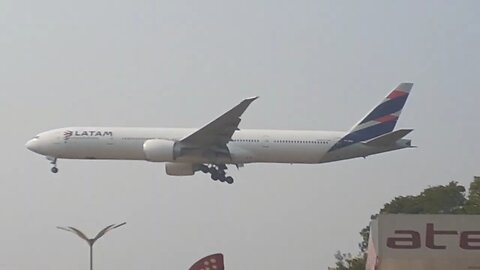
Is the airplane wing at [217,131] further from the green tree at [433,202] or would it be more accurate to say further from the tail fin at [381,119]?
the green tree at [433,202]

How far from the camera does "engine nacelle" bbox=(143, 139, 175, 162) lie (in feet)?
178

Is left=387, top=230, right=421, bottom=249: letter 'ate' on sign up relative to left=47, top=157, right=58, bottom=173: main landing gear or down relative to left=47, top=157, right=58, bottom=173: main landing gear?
down

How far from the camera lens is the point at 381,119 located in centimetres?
5953

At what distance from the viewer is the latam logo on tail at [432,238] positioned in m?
27.4

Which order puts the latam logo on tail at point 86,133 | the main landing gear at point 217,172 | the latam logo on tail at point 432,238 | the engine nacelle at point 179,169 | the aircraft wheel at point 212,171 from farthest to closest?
the engine nacelle at point 179,169, the aircraft wheel at point 212,171, the main landing gear at point 217,172, the latam logo on tail at point 86,133, the latam logo on tail at point 432,238

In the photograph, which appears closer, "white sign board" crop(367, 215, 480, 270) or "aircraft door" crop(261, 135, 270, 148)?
"white sign board" crop(367, 215, 480, 270)

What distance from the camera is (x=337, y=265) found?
241 ft

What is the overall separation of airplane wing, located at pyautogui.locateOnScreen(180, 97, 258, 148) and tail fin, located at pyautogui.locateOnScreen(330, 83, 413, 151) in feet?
19.7

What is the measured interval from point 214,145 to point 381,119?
10639 millimetres

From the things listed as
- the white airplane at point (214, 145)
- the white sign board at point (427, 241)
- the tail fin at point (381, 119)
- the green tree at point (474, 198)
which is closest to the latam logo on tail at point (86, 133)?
the white airplane at point (214, 145)

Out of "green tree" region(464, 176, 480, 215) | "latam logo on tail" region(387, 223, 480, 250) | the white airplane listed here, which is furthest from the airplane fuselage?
"latam logo on tail" region(387, 223, 480, 250)

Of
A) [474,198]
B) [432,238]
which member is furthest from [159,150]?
[432,238]

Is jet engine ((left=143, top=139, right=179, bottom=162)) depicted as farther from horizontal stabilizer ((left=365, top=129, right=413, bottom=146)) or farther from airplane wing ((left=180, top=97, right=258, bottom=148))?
horizontal stabilizer ((left=365, top=129, right=413, bottom=146))

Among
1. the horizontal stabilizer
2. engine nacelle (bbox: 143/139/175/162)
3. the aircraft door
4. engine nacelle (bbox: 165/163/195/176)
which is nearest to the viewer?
the horizontal stabilizer
